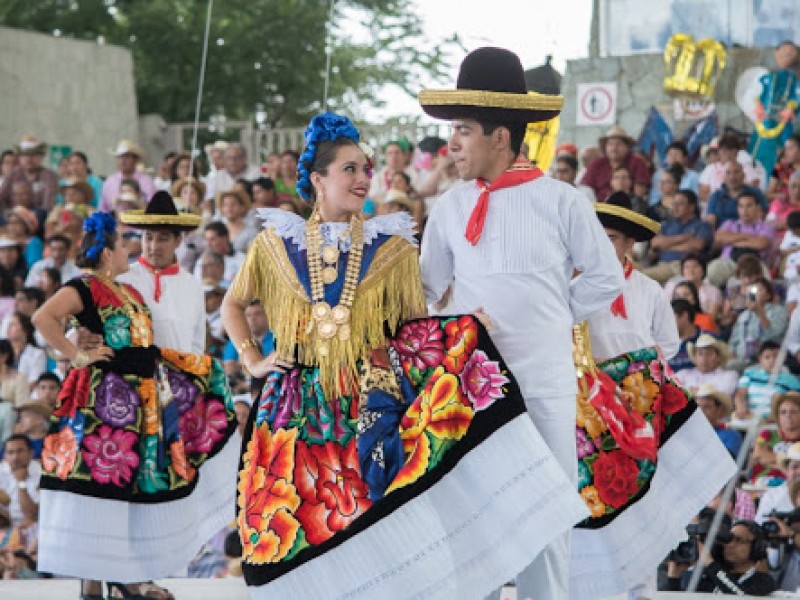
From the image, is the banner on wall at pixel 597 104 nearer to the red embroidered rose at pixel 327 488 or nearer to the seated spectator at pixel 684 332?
the seated spectator at pixel 684 332

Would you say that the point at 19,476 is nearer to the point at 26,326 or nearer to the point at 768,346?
the point at 26,326

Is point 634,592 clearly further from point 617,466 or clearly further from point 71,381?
point 71,381

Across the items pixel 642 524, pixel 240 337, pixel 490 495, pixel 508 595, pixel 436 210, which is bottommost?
pixel 508 595

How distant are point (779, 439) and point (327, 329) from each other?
4377 mm

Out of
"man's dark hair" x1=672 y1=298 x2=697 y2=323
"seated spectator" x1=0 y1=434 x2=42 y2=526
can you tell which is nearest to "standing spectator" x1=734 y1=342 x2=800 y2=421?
"man's dark hair" x1=672 y1=298 x2=697 y2=323

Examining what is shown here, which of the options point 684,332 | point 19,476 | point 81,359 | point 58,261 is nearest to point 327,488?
point 81,359

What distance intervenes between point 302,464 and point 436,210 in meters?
0.94

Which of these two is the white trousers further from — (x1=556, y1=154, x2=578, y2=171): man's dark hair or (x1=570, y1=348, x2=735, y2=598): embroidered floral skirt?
(x1=556, y1=154, x2=578, y2=171): man's dark hair

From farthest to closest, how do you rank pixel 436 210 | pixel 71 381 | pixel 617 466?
pixel 71 381 < pixel 617 466 < pixel 436 210

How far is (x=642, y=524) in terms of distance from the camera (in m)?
6.60

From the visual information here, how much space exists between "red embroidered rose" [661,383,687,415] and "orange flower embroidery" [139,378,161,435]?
2.07 meters

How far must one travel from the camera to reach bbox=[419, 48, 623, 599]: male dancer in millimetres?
5262

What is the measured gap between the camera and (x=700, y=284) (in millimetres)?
10469

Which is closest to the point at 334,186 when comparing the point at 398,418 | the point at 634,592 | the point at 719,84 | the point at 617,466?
the point at 398,418
